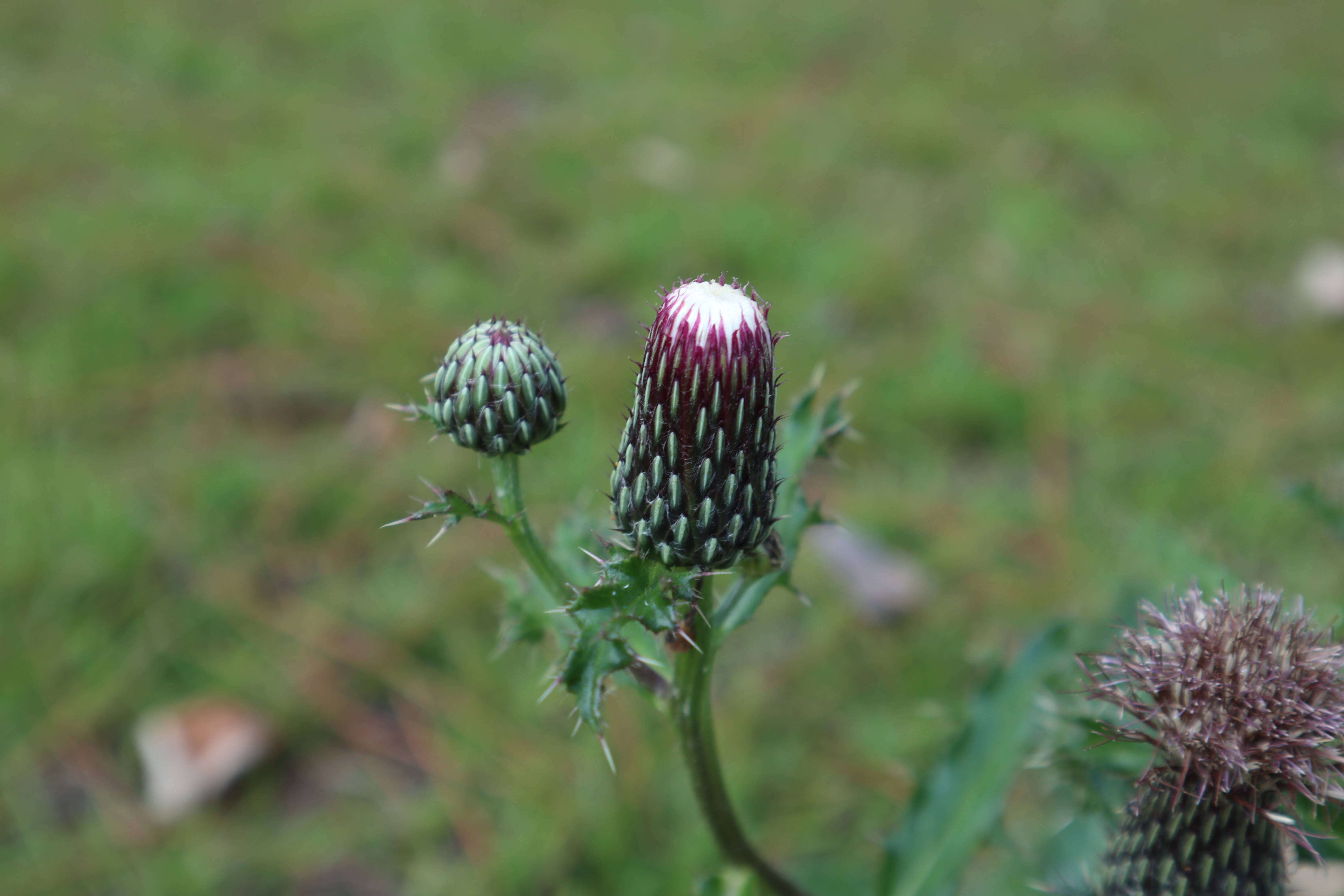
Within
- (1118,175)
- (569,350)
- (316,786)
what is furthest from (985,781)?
(1118,175)

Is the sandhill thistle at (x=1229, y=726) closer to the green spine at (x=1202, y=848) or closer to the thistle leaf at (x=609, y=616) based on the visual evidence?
the green spine at (x=1202, y=848)

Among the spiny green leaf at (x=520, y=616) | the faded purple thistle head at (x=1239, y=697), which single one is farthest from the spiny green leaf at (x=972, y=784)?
the spiny green leaf at (x=520, y=616)

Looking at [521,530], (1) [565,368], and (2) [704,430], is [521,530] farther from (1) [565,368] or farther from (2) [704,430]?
(1) [565,368]

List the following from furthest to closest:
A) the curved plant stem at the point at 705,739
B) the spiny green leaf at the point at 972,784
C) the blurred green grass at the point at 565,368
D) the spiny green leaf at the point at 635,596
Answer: the blurred green grass at the point at 565,368 → the spiny green leaf at the point at 972,784 → the curved plant stem at the point at 705,739 → the spiny green leaf at the point at 635,596

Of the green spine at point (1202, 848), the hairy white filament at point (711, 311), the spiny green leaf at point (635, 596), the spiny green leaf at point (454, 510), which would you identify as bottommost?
the green spine at point (1202, 848)

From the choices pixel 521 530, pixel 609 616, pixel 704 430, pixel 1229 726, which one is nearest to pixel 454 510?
pixel 521 530

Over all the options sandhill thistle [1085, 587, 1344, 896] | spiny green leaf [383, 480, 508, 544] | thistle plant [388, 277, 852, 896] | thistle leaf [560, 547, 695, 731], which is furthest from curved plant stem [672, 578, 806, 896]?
sandhill thistle [1085, 587, 1344, 896]

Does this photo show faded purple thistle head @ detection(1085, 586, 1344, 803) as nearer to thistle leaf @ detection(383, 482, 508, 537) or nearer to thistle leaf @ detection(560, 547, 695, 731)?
thistle leaf @ detection(560, 547, 695, 731)

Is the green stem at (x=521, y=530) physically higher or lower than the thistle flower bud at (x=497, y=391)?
lower
